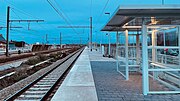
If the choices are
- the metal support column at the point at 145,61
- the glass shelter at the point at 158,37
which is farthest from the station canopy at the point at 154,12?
the metal support column at the point at 145,61

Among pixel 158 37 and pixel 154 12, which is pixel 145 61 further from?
pixel 158 37

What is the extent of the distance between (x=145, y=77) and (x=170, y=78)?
2.32 m

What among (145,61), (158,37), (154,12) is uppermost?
(154,12)

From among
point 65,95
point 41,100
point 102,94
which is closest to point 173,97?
point 102,94

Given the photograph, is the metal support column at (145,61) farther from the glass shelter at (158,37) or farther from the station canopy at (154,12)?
the station canopy at (154,12)

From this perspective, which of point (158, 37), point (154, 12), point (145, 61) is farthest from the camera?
point (158, 37)

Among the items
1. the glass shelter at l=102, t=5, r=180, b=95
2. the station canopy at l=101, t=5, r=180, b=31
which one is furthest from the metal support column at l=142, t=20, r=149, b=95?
the station canopy at l=101, t=5, r=180, b=31

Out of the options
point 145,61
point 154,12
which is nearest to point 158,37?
point 145,61

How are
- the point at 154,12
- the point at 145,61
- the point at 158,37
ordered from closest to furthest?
the point at 154,12, the point at 145,61, the point at 158,37

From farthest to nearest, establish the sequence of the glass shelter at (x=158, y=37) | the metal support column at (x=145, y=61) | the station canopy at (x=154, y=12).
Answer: the metal support column at (x=145, y=61), the glass shelter at (x=158, y=37), the station canopy at (x=154, y=12)

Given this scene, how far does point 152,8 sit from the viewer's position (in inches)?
246

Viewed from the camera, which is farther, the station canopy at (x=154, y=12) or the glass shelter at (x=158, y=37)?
the glass shelter at (x=158, y=37)

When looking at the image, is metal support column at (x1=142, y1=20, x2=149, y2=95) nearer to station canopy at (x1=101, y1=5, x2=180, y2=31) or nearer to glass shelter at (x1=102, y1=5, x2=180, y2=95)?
glass shelter at (x1=102, y1=5, x2=180, y2=95)

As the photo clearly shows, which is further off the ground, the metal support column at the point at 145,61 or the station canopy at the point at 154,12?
the station canopy at the point at 154,12
